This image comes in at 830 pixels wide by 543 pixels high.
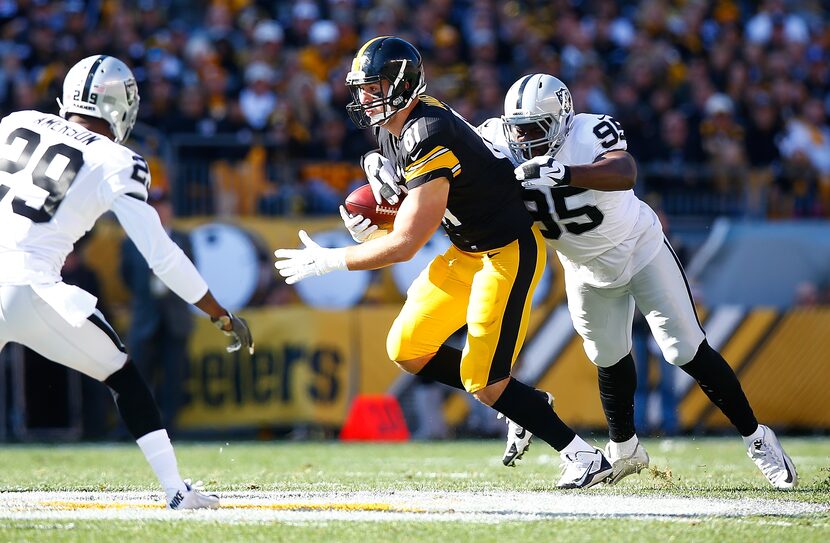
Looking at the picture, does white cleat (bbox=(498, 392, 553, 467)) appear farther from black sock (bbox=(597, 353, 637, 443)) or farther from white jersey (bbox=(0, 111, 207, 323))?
white jersey (bbox=(0, 111, 207, 323))

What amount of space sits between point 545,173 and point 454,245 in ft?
2.11

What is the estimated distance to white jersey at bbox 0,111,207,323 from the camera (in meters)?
4.27

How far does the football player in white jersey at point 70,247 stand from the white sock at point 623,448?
2.07 metres

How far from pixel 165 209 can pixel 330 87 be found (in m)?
2.50

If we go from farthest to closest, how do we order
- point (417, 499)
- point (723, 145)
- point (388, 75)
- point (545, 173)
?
point (723, 145) → point (388, 75) → point (545, 173) → point (417, 499)

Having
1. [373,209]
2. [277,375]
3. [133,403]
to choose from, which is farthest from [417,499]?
[277,375]

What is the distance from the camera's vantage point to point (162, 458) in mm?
4375

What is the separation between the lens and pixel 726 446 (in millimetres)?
8398

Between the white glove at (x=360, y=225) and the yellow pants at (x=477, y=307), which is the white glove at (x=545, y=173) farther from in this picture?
the white glove at (x=360, y=225)

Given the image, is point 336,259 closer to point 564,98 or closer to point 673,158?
point 564,98

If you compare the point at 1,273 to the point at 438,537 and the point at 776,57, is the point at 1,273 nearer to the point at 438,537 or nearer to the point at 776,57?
the point at 438,537

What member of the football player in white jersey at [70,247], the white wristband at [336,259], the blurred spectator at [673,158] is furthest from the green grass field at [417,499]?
the blurred spectator at [673,158]

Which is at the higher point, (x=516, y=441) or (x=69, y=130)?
(x=69, y=130)

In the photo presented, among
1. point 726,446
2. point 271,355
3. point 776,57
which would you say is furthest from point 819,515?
point 776,57
